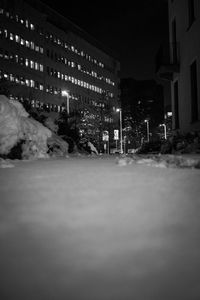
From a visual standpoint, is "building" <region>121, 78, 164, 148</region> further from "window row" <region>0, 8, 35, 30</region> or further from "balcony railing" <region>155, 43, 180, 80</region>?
"balcony railing" <region>155, 43, 180, 80</region>

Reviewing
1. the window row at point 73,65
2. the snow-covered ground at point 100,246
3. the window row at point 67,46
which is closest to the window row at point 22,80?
the window row at point 73,65

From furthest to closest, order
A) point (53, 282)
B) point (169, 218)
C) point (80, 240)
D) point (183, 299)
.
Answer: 1. point (169, 218)
2. point (80, 240)
3. point (53, 282)
4. point (183, 299)

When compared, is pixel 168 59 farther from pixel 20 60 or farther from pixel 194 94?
pixel 20 60

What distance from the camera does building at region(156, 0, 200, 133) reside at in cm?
1734

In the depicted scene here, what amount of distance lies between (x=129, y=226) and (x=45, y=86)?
63.9 meters

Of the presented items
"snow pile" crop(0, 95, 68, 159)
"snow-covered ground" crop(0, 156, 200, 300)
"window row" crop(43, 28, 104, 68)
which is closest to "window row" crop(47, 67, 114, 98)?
"window row" crop(43, 28, 104, 68)

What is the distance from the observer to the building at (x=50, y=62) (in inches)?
A: 2188

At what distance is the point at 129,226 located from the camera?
9.80ft

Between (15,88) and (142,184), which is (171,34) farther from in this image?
(15,88)

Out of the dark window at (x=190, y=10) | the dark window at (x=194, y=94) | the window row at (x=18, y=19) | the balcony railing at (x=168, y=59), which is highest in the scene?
the window row at (x=18, y=19)

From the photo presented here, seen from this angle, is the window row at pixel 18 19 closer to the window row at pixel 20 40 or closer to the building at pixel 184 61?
the window row at pixel 20 40

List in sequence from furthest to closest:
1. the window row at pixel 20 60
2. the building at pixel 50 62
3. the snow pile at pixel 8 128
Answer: the building at pixel 50 62 → the window row at pixel 20 60 → the snow pile at pixel 8 128

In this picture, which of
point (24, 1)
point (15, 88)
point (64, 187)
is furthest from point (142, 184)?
point (24, 1)

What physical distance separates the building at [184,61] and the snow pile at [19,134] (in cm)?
761
